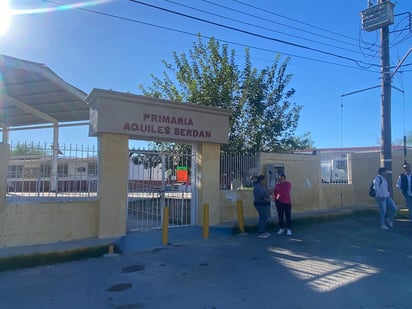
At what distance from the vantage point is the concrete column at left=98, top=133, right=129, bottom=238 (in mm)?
9086

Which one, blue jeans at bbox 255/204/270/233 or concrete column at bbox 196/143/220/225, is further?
concrete column at bbox 196/143/220/225

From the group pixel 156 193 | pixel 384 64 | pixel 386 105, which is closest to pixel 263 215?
pixel 156 193

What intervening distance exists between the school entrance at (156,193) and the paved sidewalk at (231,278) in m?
1.97

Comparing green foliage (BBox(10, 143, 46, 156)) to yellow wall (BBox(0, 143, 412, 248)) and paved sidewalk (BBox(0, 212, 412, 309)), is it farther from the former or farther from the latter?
paved sidewalk (BBox(0, 212, 412, 309))

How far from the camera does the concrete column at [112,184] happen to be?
909 centimetres

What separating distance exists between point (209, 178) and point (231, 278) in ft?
17.1

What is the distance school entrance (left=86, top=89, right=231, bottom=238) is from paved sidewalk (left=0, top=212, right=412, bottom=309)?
1.78 metres

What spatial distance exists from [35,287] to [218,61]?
12.6m

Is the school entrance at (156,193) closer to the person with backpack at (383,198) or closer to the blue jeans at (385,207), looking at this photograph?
the person with backpack at (383,198)

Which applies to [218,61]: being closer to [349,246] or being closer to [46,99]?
[46,99]

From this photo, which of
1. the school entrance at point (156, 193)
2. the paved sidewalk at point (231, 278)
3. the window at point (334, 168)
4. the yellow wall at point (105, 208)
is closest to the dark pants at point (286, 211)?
the paved sidewalk at point (231, 278)

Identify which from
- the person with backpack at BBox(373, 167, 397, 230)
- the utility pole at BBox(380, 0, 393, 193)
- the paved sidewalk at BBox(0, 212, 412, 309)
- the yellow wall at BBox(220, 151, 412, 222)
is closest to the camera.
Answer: the paved sidewalk at BBox(0, 212, 412, 309)

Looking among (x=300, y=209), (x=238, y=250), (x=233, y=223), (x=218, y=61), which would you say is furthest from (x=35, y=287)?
(x=218, y=61)

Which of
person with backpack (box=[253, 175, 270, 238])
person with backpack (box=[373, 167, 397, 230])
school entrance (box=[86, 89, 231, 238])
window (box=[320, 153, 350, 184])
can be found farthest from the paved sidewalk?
window (box=[320, 153, 350, 184])
